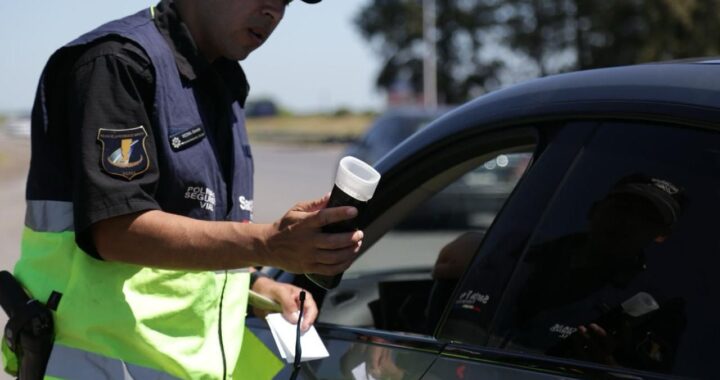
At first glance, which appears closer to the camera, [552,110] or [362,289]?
[552,110]

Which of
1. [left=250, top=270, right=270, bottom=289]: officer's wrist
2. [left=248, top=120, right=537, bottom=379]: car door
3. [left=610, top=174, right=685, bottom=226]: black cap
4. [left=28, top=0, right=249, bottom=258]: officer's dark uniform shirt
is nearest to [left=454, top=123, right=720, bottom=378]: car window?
[left=610, top=174, right=685, bottom=226]: black cap

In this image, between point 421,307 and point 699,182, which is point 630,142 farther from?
point 421,307

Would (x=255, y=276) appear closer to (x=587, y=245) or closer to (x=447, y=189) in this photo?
(x=587, y=245)

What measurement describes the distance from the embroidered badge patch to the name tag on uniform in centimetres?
9

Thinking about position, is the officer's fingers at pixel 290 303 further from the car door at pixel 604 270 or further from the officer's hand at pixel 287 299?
the car door at pixel 604 270

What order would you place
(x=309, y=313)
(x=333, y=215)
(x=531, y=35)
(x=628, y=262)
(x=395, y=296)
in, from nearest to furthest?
(x=333, y=215), (x=628, y=262), (x=309, y=313), (x=395, y=296), (x=531, y=35)

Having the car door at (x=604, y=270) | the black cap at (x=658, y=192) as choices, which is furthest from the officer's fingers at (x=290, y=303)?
the black cap at (x=658, y=192)

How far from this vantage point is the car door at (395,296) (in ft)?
7.07

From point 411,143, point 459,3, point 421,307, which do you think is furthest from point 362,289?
point 459,3

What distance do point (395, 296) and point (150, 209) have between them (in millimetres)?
1387

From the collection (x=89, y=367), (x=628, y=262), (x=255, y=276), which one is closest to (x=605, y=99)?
(x=628, y=262)

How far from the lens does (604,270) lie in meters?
1.92

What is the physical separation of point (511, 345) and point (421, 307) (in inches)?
40.6

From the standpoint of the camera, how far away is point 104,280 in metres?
1.87
